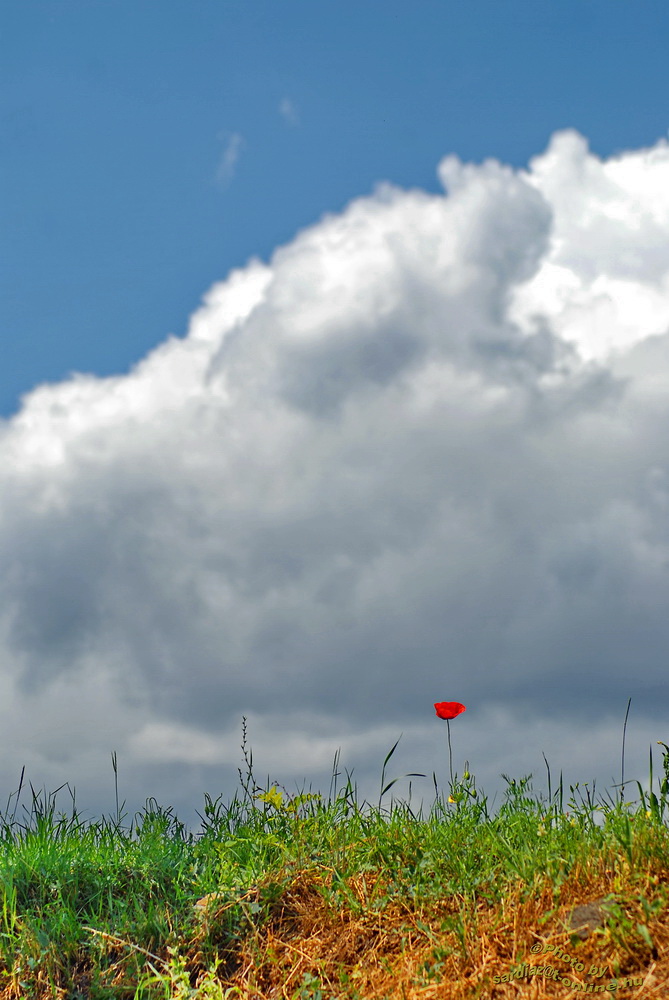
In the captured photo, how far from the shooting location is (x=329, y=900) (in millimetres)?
5617

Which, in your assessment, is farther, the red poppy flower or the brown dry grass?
the red poppy flower

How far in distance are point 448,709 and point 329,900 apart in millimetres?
1935

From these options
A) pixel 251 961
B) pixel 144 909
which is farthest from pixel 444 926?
pixel 144 909

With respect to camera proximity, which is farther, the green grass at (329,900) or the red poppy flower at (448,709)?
the red poppy flower at (448,709)

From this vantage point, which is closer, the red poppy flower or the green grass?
the green grass

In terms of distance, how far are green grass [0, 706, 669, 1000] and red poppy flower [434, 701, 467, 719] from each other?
60 centimetres

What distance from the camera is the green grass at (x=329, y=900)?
16.2 feet

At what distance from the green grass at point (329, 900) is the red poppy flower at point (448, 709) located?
596mm

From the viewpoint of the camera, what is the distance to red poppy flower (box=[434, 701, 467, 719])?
22.9 feet

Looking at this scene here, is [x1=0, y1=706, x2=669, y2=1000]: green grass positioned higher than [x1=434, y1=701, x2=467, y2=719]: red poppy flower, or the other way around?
[x1=434, y1=701, x2=467, y2=719]: red poppy flower

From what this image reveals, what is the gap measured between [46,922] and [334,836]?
2093mm

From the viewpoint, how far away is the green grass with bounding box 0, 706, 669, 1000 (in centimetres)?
494

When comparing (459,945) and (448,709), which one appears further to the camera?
(448,709)

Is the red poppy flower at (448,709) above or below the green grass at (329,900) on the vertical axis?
above
